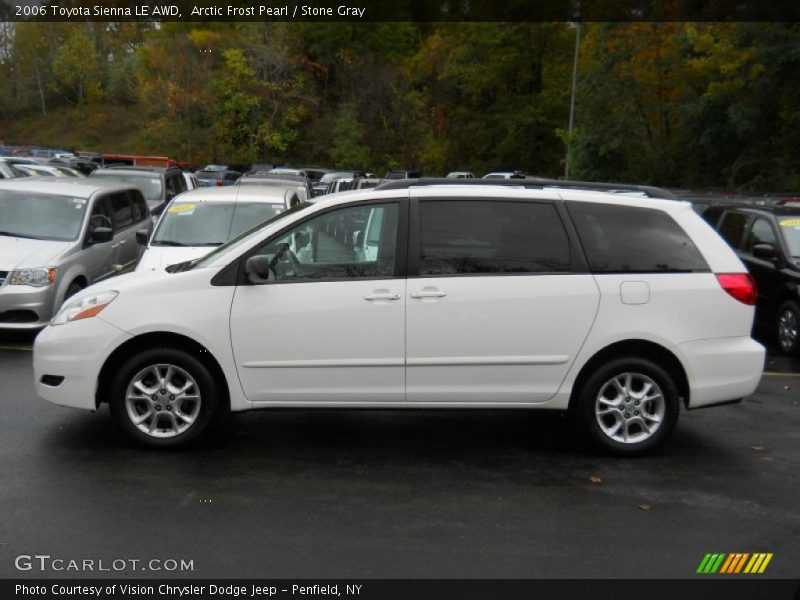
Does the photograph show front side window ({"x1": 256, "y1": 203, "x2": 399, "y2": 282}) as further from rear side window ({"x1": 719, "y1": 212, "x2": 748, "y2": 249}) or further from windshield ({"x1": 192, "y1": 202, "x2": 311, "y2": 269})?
rear side window ({"x1": 719, "y1": 212, "x2": 748, "y2": 249})

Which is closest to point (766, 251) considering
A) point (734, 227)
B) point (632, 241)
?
point (734, 227)

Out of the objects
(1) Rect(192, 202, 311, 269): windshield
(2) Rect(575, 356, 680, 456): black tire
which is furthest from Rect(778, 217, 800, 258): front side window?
(1) Rect(192, 202, 311, 269): windshield

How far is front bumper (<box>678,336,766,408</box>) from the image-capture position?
6.25 m

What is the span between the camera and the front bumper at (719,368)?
6254mm

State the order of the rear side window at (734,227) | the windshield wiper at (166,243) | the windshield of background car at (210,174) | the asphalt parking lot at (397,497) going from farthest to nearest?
1. the windshield of background car at (210,174)
2. the rear side window at (734,227)
3. the windshield wiper at (166,243)
4. the asphalt parking lot at (397,497)

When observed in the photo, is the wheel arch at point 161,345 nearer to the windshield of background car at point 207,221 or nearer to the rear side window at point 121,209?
the windshield of background car at point 207,221

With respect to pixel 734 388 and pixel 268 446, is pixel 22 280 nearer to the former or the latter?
pixel 268 446

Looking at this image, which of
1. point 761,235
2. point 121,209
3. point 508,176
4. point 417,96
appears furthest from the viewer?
point 417,96

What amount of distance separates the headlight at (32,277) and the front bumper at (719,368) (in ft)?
22.1

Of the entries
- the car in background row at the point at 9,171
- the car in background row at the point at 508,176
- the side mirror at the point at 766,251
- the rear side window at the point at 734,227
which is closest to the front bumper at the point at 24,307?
the side mirror at the point at 766,251

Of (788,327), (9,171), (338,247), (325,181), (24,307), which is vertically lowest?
(325,181)

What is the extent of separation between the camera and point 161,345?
6.12 metres

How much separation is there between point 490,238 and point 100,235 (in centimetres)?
626

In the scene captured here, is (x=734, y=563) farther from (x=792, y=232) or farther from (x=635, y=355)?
(x=792, y=232)
